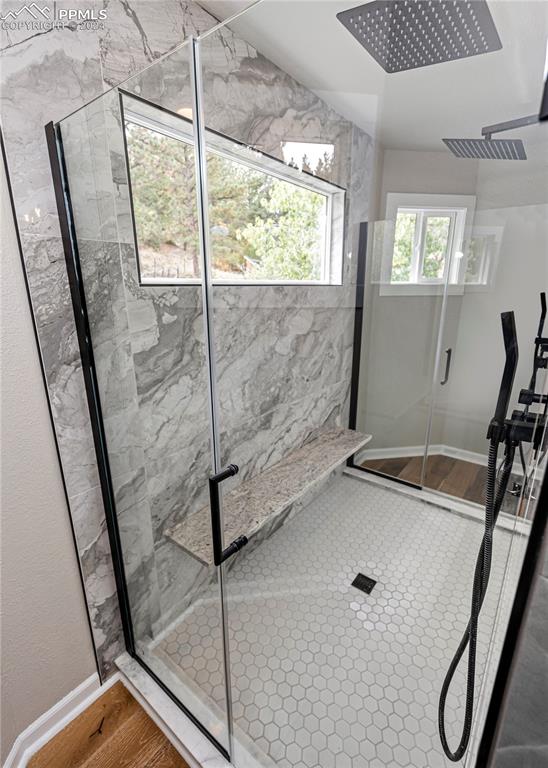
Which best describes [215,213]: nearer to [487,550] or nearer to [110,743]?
[487,550]

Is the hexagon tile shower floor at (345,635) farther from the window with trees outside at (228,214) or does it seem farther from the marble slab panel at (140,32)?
the marble slab panel at (140,32)

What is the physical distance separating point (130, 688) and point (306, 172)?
250cm

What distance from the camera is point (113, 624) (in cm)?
148

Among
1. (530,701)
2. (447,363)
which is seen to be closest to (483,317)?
(447,363)

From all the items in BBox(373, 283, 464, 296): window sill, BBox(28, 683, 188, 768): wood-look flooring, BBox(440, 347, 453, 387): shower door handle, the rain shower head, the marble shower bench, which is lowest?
BBox(28, 683, 188, 768): wood-look flooring

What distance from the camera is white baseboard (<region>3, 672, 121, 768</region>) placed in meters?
1.23

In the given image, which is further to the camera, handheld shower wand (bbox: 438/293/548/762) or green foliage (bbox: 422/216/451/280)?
green foliage (bbox: 422/216/451/280)

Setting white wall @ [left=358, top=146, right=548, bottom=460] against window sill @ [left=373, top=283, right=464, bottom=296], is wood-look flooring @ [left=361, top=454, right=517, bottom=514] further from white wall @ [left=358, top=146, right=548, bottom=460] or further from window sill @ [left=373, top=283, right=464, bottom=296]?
window sill @ [left=373, top=283, right=464, bottom=296]

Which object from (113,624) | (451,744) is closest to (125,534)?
(113,624)

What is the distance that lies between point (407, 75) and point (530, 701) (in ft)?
6.35

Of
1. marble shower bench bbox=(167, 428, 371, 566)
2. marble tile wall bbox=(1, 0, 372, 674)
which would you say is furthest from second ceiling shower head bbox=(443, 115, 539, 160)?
marble shower bench bbox=(167, 428, 371, 566)

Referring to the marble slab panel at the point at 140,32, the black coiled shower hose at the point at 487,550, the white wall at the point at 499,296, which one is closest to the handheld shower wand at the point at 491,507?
the black coiled shower hose at the point at 487,550

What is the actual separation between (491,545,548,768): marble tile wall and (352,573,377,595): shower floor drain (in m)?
1.40

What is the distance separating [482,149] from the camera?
63.4 inches
